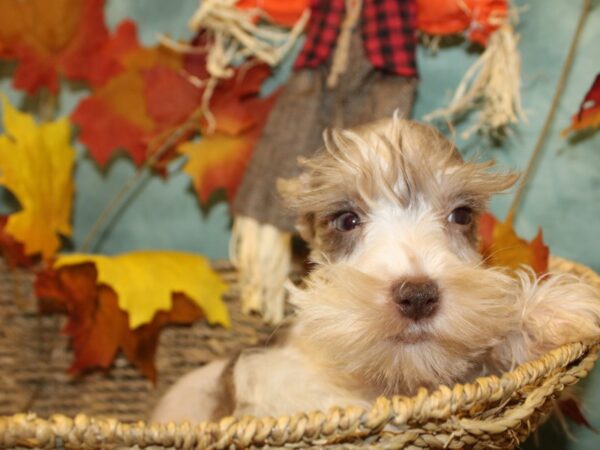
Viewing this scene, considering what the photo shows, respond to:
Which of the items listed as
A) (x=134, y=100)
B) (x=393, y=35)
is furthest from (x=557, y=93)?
(x=134, y=100)

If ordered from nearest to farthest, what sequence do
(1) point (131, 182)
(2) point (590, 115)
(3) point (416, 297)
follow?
(3) point (416, 297), (2) point (590, 115), (1) point (131, 182)

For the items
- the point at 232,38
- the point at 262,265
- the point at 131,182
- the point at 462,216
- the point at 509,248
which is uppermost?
the point at 232,38

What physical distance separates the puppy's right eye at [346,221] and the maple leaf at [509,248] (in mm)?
348

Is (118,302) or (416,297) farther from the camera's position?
(118,302)

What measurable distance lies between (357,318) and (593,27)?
134 centimetres

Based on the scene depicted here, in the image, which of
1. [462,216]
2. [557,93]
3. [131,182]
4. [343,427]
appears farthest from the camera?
[131,182]

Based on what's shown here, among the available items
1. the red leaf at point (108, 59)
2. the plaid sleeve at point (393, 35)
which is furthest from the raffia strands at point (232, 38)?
the plaid sleeve at point (393, 35)

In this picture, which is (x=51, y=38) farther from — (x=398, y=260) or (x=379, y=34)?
(x=398, y=260)

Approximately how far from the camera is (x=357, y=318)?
4.25 ft

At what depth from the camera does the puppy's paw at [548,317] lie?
1.38 m

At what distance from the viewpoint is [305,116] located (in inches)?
88.1

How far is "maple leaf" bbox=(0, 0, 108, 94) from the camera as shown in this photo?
8.11 ft

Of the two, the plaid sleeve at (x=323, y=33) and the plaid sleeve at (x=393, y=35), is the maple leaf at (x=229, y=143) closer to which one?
the plaid sleeve at (x=323, y=33)

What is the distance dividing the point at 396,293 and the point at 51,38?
74.3 inches
